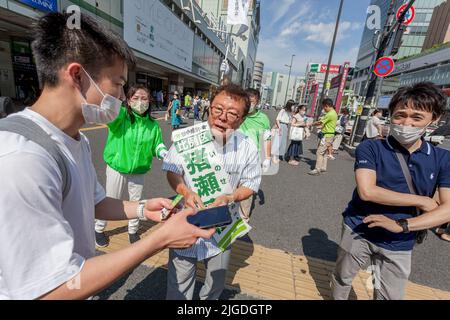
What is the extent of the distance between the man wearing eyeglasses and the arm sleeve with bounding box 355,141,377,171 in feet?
2.75

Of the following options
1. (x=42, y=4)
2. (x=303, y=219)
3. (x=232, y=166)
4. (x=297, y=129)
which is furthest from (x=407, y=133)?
Answer: (x=42, y=4)

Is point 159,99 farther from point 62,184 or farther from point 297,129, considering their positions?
point 62,184

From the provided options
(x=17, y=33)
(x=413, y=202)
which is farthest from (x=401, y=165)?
(x=17, y=33)

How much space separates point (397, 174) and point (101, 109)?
1942 millimetres

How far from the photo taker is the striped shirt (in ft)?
5.44

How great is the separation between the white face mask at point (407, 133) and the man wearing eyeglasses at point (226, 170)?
1.08 m

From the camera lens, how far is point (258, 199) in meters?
4.80

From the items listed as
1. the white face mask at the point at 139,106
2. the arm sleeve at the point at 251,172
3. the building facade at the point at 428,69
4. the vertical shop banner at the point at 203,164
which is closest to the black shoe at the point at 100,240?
the white face mask at the point at 139,106

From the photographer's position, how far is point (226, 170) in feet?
5.65

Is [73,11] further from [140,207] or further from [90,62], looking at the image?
[140,207]

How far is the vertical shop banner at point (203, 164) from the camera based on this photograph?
1.69 metres

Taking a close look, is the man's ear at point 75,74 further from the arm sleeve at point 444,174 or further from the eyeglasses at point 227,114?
the arm sleeve at point 444,174
